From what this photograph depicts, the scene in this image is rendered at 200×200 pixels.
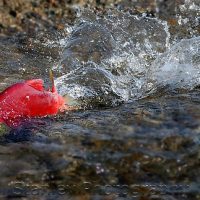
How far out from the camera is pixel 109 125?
4.41 metres

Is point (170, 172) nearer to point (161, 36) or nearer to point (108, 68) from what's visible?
point (108, 68)

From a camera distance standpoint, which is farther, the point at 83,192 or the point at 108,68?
the point at 108,68

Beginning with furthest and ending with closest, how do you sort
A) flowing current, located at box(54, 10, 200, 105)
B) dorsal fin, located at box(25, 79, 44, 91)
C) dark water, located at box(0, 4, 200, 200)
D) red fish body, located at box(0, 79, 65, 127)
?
flowing current, located at box(54, 10, 200, 105), dorsal fin, located at box(25, 79, 44, 91), red fish body, located at box(0, 79, 65, 127), dark water, located at box(0, 4, 200, 200)

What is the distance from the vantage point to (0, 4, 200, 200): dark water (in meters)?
3.53

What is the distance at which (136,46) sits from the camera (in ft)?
22.8

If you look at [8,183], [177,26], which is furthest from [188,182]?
[177,26]

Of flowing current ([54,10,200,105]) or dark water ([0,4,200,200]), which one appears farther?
flowing current ([54,10,200,105])

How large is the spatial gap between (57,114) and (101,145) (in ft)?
2.69

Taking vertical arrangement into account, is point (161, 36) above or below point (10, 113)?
above

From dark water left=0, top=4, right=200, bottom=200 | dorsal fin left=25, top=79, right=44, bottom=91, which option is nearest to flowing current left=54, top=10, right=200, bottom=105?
dark water left=0, top=4, right=200, bottom=200

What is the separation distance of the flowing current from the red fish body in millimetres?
751

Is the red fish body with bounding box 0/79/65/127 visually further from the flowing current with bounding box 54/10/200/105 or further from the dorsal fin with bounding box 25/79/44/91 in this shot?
the flowing current with bounding box 54/10/200/105

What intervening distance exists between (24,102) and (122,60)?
7.50 ft

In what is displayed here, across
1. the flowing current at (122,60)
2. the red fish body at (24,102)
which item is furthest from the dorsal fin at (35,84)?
the flowing current at (122,60)
